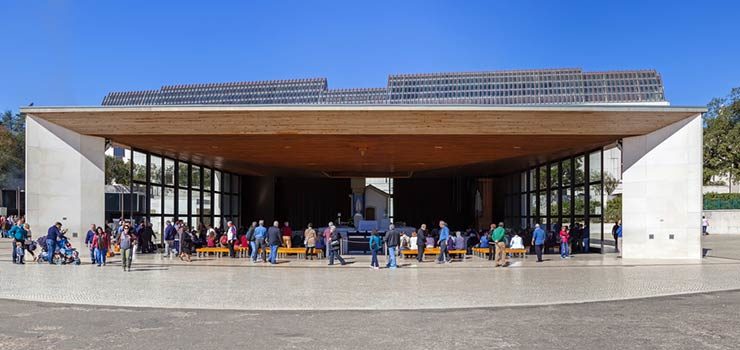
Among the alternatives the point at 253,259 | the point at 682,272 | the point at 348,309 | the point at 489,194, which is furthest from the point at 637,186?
the point at 489,194

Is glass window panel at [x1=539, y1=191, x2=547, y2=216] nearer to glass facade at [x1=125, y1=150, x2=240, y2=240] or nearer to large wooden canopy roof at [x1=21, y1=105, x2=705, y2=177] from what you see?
large wooden canopy roof at [x1=21, y1=105, x2=705, y2=177]

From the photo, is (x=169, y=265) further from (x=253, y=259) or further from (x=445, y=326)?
(x=445, y=326)

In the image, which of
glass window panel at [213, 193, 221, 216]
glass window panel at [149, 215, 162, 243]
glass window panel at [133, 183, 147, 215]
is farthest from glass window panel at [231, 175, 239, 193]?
glass window panel at [133, 183, 147, 215]

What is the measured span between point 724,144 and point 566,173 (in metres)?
18.0

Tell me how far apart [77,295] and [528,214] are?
2713 centimetres

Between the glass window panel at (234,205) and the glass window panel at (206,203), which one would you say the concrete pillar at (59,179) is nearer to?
the glass window panel at (206,203)

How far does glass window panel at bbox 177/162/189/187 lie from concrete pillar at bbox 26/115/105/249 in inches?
349

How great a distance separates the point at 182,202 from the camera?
101 feet

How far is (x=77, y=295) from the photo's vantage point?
11.5 meters

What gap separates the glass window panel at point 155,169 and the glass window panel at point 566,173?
17121 mm

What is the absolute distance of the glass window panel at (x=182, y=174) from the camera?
29947 mm

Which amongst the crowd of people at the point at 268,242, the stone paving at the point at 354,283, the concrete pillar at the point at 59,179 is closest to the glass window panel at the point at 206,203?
the crowd of people at the point at 268,242

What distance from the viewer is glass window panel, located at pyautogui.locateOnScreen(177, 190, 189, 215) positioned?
30.1 m

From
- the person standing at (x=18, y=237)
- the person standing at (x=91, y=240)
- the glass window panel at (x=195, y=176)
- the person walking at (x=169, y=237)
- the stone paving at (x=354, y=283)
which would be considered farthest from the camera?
the glass window panel at (x=195, y=176)
